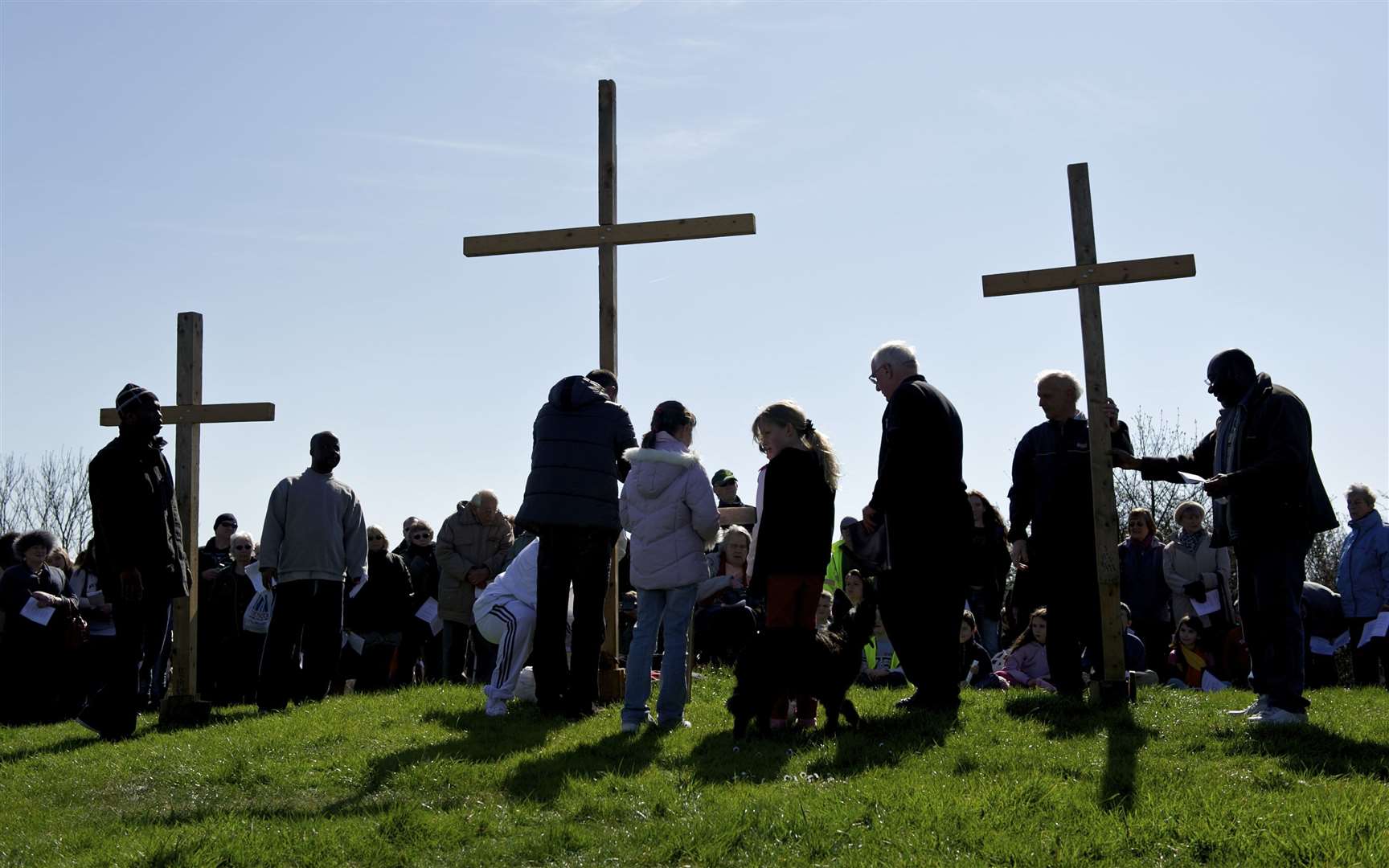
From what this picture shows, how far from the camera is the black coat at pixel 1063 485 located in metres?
8.56

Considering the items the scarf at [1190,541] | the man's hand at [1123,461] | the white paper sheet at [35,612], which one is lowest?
the white paper sheet at [35,612]

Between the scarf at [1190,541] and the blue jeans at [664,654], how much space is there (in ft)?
19.4

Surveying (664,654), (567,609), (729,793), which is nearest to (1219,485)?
(664,654)

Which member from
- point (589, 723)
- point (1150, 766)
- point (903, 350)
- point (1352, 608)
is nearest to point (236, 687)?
point (589, 723)

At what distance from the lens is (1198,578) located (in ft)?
39.0

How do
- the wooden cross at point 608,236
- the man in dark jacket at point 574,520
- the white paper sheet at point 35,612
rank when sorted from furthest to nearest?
the white paper sheet at point 35,612
the wooden cross at point 608,236
the man in dark jacket at point 574,520

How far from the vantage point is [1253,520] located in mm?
7441

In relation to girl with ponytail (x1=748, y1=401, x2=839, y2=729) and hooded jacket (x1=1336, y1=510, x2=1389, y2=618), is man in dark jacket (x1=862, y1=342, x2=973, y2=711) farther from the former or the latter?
hooded jacket (x1=1336, y1=510, x2=1389, y2=618)

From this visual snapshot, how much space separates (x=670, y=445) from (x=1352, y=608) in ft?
23.2

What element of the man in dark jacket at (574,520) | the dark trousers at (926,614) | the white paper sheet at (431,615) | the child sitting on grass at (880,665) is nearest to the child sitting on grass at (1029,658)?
the child sitting on grass at (880,665)

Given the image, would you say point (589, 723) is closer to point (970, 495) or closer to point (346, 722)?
point (346, 722)

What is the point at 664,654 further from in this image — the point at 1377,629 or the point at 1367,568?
the point at 1367,568

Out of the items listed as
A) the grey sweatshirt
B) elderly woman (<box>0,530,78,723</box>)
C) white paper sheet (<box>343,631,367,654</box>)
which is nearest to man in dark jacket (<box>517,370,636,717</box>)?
the grey sweatshirt

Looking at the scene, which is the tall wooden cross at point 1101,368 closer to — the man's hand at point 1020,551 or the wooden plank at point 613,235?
the man's hand at point 1020,551
